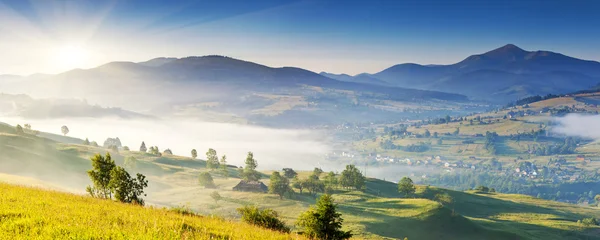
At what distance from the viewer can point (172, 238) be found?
30.5 ft

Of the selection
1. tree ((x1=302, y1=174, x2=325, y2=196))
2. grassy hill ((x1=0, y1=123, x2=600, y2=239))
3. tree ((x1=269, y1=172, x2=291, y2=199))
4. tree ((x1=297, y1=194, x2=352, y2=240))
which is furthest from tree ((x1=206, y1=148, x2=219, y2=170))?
tree ((x1=297, y1=194, x2=352, y2=240))

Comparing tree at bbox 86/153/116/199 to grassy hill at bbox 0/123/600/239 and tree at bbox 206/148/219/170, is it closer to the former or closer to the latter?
grassy hill at bbox 0/123/600/239

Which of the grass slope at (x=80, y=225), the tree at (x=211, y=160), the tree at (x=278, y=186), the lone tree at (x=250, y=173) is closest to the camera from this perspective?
the grass slope at (x=80, y=225)

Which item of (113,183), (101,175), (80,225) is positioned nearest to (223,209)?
(101,175)

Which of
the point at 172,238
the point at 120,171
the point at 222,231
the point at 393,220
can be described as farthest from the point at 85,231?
the point at 393,220

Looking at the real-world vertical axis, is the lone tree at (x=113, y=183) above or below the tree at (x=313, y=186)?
above

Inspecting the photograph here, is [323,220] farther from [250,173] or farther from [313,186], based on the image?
[250,173]

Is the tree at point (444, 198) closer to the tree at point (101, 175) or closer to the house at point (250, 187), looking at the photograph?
the house at point (250, 187)

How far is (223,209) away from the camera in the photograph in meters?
106

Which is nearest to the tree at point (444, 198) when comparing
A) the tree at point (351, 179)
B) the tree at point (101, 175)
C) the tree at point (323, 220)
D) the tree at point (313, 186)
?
the tree at point (351, 179)

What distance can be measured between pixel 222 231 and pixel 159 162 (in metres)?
204

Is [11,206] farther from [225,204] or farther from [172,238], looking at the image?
[225,204]

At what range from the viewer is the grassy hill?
36.5 feet

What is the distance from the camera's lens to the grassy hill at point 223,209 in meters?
11.1
